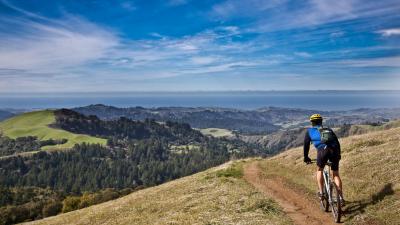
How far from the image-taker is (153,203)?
30.5 metres

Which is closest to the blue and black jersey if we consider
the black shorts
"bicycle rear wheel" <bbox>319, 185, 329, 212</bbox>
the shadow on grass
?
the black shorts

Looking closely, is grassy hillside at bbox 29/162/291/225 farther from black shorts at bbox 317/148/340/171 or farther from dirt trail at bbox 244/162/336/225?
black shorts at bbox 317/148/340/171

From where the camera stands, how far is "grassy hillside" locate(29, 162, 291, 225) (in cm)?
→ 2105

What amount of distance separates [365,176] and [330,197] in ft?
29.9

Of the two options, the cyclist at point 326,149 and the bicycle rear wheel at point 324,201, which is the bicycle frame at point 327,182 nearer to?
the cyclist at point 326,149

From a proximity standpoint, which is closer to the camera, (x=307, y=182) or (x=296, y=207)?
(x=296, y=207)

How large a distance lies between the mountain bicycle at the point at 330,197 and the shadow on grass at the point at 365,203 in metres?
0.85

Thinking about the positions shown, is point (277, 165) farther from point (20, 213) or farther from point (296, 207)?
point (20, 213)

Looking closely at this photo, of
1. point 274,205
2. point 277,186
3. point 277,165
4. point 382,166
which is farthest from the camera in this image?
point 277,165

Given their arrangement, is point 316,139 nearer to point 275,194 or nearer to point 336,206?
point 336,206

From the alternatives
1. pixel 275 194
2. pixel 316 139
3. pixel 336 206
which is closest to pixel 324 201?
pixel 336 206

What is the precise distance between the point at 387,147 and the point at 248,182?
1189 cm

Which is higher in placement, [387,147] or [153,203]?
[387,147]

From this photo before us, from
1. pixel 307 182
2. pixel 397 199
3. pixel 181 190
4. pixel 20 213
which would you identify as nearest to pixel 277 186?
pixel 307 182
